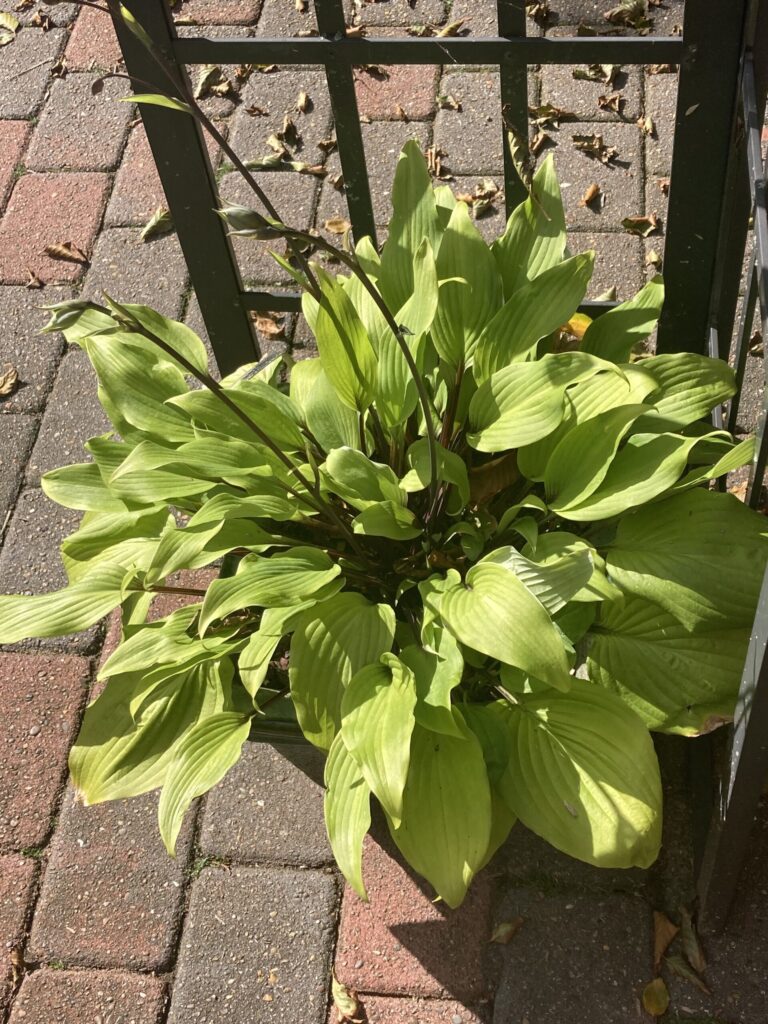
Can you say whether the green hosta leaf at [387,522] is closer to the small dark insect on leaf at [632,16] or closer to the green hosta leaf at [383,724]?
the green hosta leaf at [383,724]

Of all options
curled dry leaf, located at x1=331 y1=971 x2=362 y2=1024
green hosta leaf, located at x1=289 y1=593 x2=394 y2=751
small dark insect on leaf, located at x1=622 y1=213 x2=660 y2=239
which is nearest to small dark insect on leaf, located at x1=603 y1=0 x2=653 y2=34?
small dark insect on leaf, located at x1=622 y1=213 x2=660 y2=239

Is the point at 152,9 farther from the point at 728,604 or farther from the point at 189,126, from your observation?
the point at 728,604

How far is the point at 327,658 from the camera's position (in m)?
1.75

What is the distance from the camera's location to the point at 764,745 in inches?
60.6

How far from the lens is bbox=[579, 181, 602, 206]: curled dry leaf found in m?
3.08

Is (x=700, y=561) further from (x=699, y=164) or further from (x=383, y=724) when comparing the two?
(x=699, y=164)

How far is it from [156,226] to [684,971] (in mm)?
2336

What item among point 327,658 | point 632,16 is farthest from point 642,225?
point 327,658

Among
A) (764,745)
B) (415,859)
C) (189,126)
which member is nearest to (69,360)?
(189,126)

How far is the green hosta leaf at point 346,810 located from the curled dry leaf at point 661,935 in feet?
2.02

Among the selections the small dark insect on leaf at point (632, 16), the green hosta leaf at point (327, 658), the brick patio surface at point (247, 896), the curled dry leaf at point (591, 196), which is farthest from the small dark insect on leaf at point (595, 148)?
the green hosta leaf at point (327, 658)

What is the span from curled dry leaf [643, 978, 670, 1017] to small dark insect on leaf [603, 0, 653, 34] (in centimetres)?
273

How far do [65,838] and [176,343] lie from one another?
101 centimetres

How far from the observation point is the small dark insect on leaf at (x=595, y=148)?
3.17 metres
